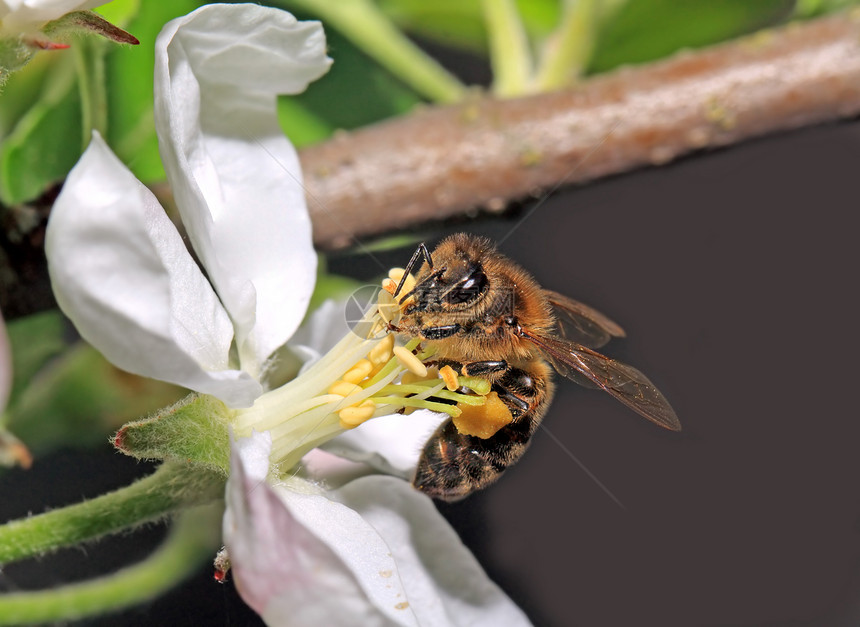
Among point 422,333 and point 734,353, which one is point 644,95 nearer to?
point 422,333

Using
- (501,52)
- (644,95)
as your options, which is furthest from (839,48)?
(501,52)

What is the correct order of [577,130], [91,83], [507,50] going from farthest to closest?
[507,50] → [577,130] → [91,83]

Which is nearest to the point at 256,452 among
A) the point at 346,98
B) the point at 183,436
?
the point at 183,436

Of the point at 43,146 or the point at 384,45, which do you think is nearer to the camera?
the point at 43,146

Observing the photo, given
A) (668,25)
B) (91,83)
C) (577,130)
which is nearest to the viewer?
(91,83)

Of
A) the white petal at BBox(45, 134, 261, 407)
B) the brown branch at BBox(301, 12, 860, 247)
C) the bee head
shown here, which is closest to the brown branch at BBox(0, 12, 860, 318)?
the brown branch at BBox(301, 12, 860, 247)

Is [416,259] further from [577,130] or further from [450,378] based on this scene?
[577,130]
